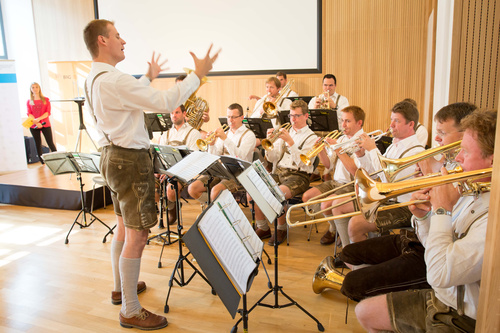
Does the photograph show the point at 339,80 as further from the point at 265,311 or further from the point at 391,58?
the point at 265,311

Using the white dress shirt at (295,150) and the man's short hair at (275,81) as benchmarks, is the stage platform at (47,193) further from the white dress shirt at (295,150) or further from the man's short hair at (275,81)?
the man's short hair at (275,81)

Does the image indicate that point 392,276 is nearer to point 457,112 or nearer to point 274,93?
point 457,112

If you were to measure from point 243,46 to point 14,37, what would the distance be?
6442mm

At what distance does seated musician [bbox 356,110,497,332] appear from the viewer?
151cm

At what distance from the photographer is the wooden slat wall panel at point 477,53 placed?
377 centimetres

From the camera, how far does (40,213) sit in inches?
213

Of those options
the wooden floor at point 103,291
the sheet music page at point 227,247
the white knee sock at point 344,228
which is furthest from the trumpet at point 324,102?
the sheet music page at point 227,247

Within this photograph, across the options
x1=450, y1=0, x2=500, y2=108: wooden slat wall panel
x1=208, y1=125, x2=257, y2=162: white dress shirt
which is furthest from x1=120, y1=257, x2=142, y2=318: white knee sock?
x1=450, y1=0, x2=500, y2=108: wooden slat wall panel

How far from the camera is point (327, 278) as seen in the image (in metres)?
2.98

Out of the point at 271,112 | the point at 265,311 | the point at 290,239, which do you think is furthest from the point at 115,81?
the point at 271,112

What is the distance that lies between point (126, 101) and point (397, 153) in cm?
215

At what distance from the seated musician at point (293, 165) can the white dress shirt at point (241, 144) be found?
28 centimetres

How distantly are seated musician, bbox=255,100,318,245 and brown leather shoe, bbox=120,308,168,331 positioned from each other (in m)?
1.57

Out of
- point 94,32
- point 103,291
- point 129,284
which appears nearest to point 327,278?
point 129,284
